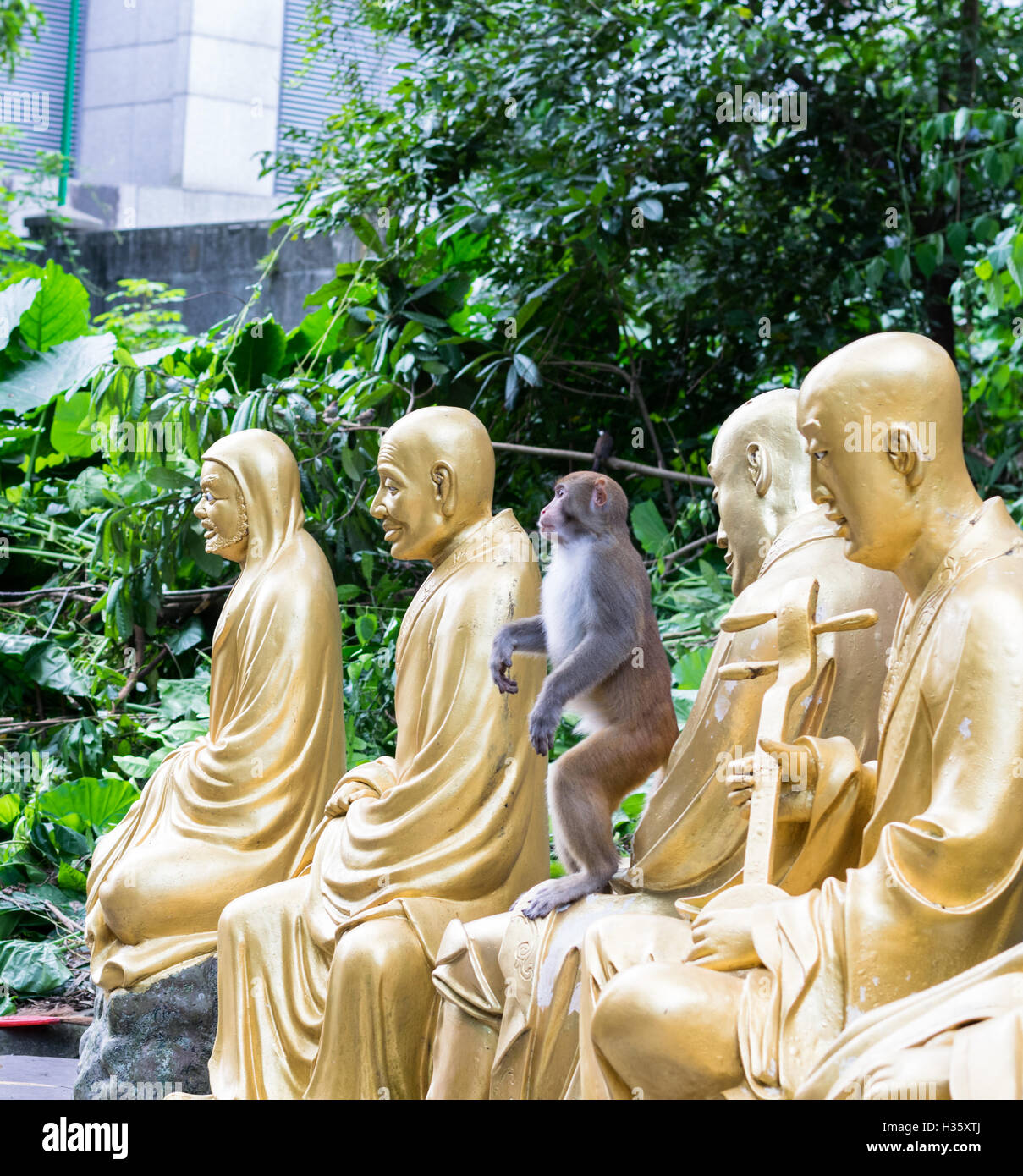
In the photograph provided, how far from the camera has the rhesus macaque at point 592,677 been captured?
3.24 meters

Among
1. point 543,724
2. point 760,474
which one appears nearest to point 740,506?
point 760,474

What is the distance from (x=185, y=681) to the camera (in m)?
7.47

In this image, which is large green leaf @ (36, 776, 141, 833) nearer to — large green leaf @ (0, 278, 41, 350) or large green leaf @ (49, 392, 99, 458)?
large green leaf @ (49, 392, 99, 458)

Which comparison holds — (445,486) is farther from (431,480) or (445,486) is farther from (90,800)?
(90,800)

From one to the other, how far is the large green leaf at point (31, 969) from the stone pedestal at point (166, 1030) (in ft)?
6.65

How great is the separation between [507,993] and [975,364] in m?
5.38

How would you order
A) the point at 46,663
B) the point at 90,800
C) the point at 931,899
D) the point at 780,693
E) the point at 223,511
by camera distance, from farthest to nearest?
the point at 46,663, the point at 90,800, the point at 223,511, the point at 780,693, the point at 931,899

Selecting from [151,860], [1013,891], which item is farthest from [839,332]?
[1013,891]

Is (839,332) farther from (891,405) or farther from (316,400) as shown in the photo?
(891,405)

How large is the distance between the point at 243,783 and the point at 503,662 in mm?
1140

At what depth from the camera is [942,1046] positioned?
2213mm

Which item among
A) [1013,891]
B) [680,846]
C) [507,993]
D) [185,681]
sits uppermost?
[1013,891]

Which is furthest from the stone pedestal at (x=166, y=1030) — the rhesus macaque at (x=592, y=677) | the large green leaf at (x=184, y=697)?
the large green leaf at (x=184, y=697)

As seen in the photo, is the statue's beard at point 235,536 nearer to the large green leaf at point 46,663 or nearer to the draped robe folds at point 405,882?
the draped robe folds at point 405,882
